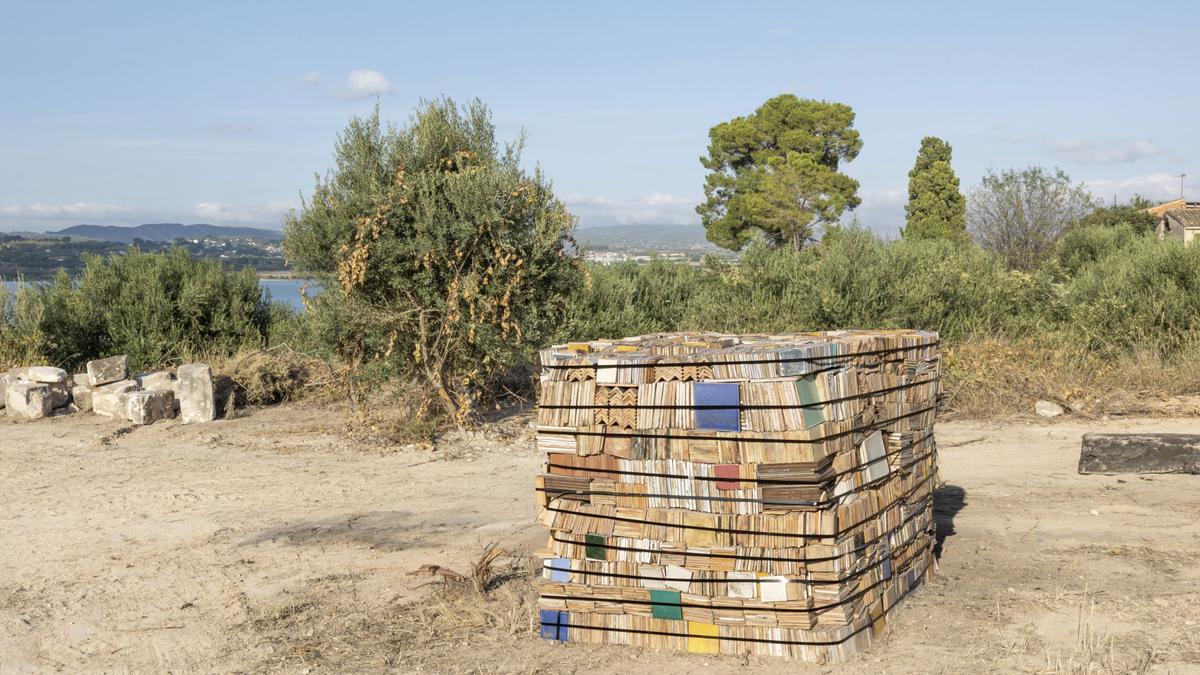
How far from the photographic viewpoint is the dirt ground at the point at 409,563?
487 cm

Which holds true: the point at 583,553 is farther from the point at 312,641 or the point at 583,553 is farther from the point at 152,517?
the point at 152,517

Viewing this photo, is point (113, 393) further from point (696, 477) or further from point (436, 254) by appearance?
point (696, 477)

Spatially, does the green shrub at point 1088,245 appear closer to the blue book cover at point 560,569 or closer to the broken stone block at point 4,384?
the broken stone block at point 4,384

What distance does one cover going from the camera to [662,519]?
4.74 metres

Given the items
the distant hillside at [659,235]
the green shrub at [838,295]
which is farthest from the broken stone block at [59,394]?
the distant hillside at [659,235]

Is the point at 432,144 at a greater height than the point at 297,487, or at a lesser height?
greater

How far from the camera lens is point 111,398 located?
40.9 feet

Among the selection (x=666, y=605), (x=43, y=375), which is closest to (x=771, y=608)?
(x=666, y=605)

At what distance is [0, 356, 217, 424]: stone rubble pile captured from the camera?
40.0 ft

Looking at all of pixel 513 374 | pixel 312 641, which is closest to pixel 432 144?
pixel 513 374

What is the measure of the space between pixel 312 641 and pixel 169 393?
26.9ft

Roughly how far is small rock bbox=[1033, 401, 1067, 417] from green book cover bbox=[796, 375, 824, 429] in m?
7.90

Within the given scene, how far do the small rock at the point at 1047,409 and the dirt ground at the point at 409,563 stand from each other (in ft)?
1.88

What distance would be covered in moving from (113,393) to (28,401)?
1.12 m
